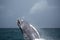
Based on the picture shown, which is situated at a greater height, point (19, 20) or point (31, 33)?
point (19, 20)

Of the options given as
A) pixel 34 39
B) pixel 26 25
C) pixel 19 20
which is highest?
pixel 19 20

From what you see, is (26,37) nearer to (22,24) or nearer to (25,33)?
(25,33)

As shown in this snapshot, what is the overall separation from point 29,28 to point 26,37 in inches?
8.1

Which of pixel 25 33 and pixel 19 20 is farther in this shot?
pixel 19 20

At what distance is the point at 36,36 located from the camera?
14.8 feet

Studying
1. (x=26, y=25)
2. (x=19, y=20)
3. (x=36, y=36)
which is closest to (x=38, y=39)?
(x=36, y=36)

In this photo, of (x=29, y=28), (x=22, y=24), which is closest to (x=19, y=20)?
(x=22, y=24)

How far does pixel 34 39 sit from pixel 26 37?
0.20 meters

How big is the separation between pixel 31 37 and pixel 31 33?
89 millimetres

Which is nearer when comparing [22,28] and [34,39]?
[34,39]

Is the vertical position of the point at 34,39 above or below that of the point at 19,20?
below

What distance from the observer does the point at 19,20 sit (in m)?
5.04

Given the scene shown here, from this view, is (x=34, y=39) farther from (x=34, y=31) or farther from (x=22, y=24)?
(x=22, y=24)

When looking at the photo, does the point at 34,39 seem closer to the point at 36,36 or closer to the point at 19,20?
the point at 36,36
